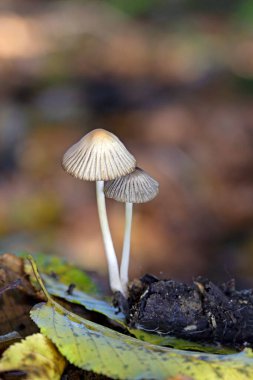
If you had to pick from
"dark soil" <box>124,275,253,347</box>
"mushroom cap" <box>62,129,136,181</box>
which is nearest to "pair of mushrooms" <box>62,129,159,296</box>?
"mushroom cap" <box>62,129,136,181</box>

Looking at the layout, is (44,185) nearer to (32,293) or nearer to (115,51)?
(32,293)

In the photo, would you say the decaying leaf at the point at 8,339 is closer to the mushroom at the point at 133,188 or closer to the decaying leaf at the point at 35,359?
the decaying leaf at the point at 35,359

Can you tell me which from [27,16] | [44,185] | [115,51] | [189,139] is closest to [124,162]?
[44,185]

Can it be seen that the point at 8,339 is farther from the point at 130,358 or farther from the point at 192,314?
the point at 192,314

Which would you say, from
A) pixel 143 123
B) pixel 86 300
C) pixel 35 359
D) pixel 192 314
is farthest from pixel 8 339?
pixel 143 123

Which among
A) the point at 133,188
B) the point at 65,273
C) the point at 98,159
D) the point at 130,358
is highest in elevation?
the point at 98,159

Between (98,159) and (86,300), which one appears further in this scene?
(86,300)

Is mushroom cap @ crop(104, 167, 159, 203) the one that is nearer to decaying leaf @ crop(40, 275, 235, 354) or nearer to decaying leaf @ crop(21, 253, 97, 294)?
decaying leaf @ crop(40, 275, 235, 354)
